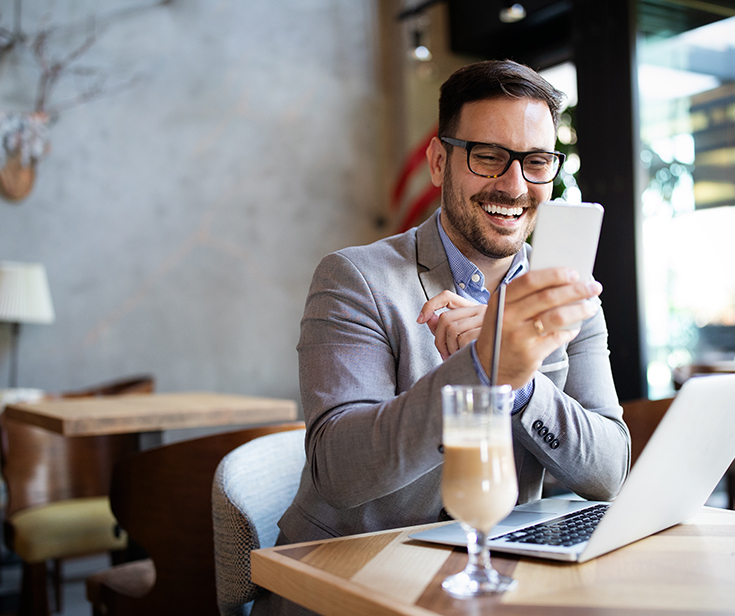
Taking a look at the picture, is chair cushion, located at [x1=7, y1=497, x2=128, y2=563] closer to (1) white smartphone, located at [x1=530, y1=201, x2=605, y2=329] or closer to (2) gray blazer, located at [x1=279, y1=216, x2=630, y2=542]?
(2) gray blazer, located at [x1=279, y1=216, x2=630, y2=542]

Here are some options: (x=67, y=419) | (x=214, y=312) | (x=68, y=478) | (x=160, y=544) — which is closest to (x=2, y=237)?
(x=214, y=312)

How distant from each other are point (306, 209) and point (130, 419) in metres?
3.05

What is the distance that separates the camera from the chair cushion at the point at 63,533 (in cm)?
229

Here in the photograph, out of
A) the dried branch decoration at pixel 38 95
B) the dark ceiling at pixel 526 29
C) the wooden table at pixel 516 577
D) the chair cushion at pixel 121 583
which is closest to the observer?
the wooden table at pixel 516 577

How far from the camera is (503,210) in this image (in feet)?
4.25

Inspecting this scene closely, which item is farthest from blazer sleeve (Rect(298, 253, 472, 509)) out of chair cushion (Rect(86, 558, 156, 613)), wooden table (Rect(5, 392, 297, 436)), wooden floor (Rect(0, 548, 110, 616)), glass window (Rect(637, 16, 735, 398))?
Answer: glass window (Rect(637, 16, 735, 398))

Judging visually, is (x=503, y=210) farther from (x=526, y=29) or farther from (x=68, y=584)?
(x=526, y=29)

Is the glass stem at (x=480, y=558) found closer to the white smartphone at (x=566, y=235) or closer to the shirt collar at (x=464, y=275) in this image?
the white smartphone at (x=566, y=235)

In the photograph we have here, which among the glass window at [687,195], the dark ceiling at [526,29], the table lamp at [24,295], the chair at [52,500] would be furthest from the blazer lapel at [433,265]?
the dark ceiling at [526,29]

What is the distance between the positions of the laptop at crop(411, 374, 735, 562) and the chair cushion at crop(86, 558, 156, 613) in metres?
0.97

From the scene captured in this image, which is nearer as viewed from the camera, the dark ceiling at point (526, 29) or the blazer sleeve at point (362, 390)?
the blazer sleeve at point (362, 390)

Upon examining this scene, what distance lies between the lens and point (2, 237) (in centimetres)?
394

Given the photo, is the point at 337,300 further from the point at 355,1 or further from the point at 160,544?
the point at 355,1

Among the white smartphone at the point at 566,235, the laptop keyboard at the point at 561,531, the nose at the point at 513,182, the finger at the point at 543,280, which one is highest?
the nose at the point at 513,182
